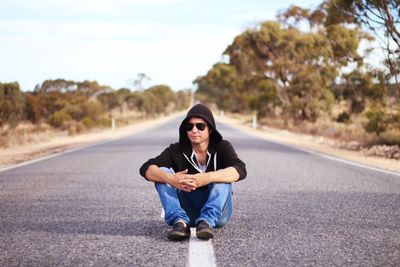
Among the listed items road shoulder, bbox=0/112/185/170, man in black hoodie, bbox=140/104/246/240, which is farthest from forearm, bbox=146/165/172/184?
road shoulder, bbox=0/112/185/170

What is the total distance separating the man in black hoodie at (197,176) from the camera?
476 cm

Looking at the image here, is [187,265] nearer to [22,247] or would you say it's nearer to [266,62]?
[22,247]

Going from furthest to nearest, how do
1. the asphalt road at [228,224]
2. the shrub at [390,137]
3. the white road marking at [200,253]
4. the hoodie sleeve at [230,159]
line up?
the shrub at [390,137] → the hoodie sleeve at [230,159] → the asphalt road at [228,224] → the white road marking at [200,253]

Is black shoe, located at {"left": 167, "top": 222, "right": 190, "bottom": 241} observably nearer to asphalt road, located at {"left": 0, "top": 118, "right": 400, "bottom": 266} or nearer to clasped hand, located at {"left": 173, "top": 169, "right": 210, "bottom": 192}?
asphalt road, located at {"left": 0, "top": 118, "right": 400, "bottom": 266}

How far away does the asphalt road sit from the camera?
421 cm

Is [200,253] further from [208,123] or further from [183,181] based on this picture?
[208,123]

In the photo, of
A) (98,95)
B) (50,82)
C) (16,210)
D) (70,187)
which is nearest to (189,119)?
(16,210)

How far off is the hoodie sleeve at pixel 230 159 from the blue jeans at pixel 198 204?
0.18 m

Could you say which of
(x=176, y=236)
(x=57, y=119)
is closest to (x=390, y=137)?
(x=176, y=236)

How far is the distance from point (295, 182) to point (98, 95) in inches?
2626

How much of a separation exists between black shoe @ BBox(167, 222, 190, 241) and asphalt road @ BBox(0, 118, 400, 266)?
0.07 meters

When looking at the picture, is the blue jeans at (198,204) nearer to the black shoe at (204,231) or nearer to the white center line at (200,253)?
the black shoe at (204,231)

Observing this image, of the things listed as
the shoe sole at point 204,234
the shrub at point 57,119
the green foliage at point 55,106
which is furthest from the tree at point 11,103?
the shoe sole at point 204,234

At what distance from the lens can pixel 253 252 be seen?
433cm
